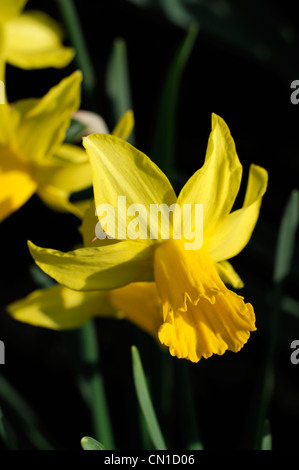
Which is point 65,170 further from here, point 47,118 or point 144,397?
point 144,397

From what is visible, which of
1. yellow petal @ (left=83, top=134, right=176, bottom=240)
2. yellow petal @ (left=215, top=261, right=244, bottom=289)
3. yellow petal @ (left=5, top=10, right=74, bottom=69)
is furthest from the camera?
yellow petal @ (left=5, top=10, right=74, bottom=69)

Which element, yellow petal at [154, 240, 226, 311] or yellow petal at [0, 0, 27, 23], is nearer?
yellow petal at [154, 240, 226, 311]

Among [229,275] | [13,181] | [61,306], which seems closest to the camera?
[229,275]

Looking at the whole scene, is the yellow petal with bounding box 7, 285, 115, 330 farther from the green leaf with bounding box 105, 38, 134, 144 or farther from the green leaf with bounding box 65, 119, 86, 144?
the green leaf with bounding box 105, 38, 134, 144

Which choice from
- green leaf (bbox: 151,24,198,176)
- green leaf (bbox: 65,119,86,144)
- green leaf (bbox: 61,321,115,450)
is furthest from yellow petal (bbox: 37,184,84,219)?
green leaf (bbox: 61,321,115,450)

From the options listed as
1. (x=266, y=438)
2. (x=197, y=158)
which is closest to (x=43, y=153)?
(x=266, y=438)

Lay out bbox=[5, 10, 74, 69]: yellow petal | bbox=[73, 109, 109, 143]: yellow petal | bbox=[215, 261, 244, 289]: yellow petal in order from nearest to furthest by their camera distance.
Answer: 1. bbox=[215, 261, 244, 289]: yellow petal
2. bbox=[73, 109, 109, 143]: yellow petal
3. bbox=[5, 10, 74, 69]: yellow petal
